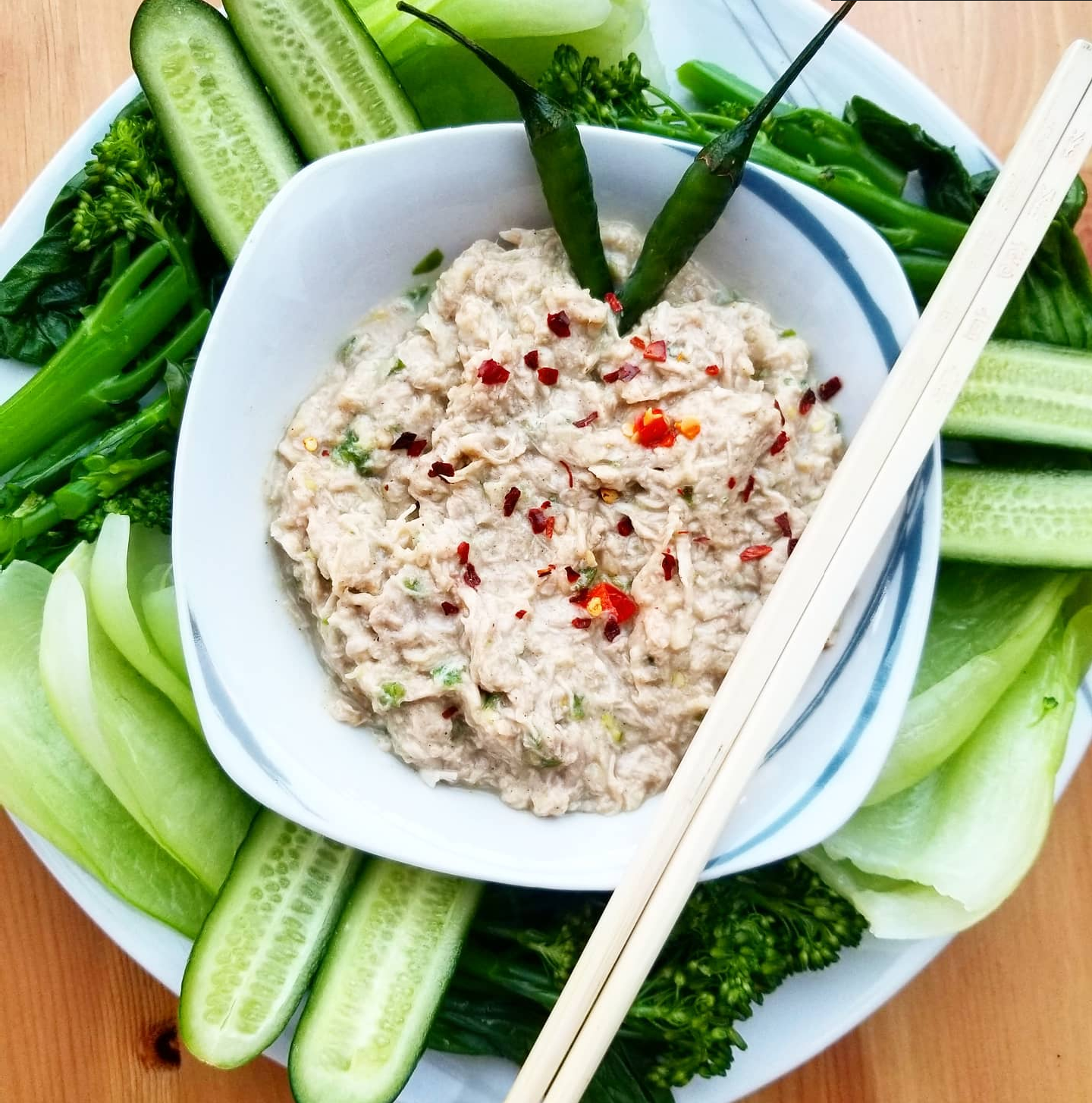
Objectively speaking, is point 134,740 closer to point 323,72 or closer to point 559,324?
point 559,324

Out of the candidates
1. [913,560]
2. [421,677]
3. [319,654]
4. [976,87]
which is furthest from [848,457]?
[976,87]

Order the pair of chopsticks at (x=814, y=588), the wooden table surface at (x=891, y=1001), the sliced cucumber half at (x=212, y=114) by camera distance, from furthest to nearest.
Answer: the wooden table surface at (x=891, y=1001) < the sliced cucumber half at (x=212, y=114) < the pair of chopsticks at (x=814, y=588)

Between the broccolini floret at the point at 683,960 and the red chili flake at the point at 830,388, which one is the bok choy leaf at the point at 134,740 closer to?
the broccolini floret at the point at 683,960

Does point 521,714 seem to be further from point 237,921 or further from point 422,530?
point 237,921

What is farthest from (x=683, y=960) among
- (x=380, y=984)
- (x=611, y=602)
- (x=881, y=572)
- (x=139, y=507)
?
(x=139, y=507)

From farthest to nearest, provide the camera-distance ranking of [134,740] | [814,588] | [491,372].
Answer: [134,740] → [491,372] → [814,588]

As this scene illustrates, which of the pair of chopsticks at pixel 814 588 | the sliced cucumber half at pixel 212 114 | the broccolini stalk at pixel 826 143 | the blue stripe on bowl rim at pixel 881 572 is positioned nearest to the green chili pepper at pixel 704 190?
the blue stripe on bowl rim at pixel 881 572

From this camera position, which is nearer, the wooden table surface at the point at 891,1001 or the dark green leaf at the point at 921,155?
the dark green leaf at the point at 921,155
